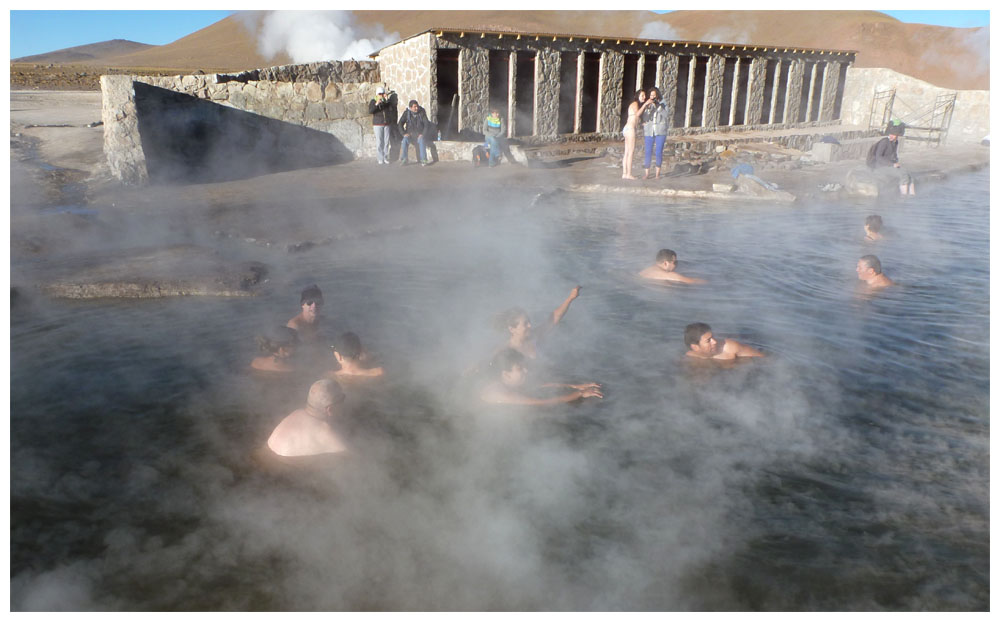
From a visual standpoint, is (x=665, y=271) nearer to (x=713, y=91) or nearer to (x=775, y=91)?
(x=713, y=91)

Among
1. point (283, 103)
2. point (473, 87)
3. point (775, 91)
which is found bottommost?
point (283, 103)

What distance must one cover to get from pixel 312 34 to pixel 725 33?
39267 mm

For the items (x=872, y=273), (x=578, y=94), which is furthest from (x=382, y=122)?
(x=872, y=273)

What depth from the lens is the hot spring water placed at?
3418 millimetres

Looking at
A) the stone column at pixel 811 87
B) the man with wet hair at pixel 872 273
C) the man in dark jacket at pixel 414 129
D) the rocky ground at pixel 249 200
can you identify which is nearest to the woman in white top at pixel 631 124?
the rocky ground at pixel 249 200

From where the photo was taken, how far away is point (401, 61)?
17.6m

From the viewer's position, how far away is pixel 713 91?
21.4 metres

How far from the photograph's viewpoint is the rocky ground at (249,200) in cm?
747

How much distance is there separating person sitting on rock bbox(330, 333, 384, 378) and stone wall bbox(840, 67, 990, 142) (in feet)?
80.3

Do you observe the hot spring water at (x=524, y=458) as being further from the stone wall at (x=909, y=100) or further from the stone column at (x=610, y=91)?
the stone wall at (x=909, y=100)

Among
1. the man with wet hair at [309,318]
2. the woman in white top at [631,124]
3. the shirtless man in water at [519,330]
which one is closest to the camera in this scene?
the shirtless man in water at [519,330]

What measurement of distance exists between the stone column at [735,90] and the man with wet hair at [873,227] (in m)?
13.7

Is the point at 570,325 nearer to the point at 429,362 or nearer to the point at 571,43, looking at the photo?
the point at 429,362

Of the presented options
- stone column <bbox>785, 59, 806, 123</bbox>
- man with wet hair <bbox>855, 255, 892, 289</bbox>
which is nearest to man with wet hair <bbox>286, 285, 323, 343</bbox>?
man with wet hair <bbox>855, 255, 892, 289</bbox>
